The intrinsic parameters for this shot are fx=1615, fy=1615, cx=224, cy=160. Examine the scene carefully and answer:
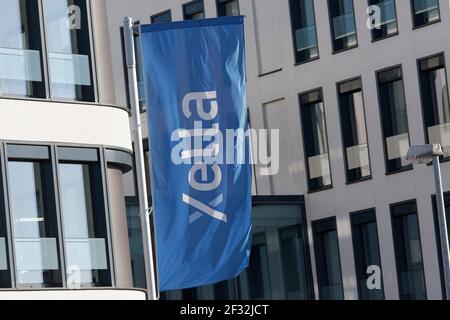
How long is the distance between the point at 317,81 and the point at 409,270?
633 centimetres

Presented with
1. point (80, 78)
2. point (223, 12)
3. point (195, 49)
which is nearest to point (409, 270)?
point (223, 12)

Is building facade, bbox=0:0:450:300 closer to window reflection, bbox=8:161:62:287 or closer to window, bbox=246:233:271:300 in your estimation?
window, bbox=246:233:271:300

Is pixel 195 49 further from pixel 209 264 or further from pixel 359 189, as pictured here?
pixel 359 189

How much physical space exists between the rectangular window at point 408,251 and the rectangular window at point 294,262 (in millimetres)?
3508

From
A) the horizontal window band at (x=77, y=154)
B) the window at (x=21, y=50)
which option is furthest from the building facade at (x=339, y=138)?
the window at (x=21, y=50)

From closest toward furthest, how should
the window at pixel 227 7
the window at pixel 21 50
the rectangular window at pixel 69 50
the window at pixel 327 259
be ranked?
1. the window at pixel 21 50
2. the rectangular window at pixel 69 50
3. the window at pixel 327 259
4. the window at pixel 227 7

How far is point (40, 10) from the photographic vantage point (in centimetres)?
2638

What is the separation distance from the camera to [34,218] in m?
25.7

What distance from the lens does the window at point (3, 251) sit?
82.2 ft

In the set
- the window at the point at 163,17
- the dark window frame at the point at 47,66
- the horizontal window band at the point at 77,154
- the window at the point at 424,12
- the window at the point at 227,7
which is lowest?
the horizontal window band at the point at 77,154

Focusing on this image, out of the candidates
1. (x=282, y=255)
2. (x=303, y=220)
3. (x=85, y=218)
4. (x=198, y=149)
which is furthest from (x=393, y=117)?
(x=198, y=149)

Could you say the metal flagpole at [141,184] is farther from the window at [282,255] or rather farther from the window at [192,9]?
the window at [192,9]

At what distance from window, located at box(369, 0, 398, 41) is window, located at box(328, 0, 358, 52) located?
926 millimetres

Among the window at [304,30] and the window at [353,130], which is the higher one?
the window at [304,30]
